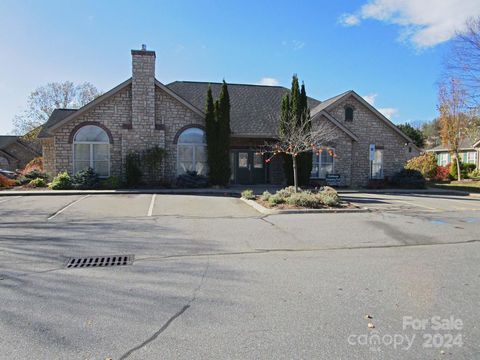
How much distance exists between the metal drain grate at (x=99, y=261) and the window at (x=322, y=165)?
17.4m

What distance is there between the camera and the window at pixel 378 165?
2388cm

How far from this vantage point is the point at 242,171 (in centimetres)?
2175

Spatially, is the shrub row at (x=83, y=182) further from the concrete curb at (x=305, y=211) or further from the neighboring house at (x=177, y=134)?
the concrete curb at (x=305, y=211)

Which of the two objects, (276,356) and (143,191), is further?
(143,191)

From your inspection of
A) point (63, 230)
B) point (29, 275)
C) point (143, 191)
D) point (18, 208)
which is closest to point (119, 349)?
point (29, 275)

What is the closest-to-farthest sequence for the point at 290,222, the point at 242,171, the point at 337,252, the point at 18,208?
the point at 337,252, the point at 290,222, the point at 18,208, the point at 242,171

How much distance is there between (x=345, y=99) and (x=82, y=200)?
56.3 ft

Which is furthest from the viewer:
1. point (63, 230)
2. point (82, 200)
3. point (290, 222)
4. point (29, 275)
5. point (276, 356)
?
point (82, 200)

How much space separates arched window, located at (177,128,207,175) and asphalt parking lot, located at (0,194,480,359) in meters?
10.8

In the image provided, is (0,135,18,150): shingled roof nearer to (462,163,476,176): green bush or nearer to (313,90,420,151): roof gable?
(313,90,420,151): roof gable

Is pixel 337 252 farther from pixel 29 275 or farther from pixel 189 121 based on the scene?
pixel 189 121

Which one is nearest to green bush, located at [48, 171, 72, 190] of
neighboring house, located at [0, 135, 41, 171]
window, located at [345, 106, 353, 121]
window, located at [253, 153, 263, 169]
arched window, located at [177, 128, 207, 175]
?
arched window, located at [177, 128, 207, 175]

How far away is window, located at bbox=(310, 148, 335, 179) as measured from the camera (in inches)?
871

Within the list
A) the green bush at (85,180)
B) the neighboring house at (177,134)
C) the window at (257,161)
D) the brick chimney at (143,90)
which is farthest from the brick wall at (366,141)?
the green bush at (85,180)
